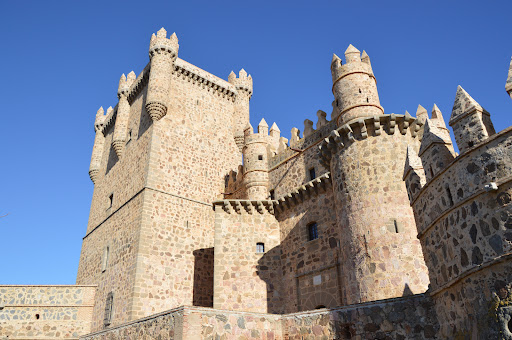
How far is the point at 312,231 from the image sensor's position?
1617 cm

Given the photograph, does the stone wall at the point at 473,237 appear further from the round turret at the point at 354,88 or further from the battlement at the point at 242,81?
the battlement at the point at 242,81

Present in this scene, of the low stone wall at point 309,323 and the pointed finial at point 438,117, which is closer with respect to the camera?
the low stone wall at point 309,323

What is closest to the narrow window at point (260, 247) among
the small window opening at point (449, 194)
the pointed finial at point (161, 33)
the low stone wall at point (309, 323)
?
the low stone wall at point (309, 323)

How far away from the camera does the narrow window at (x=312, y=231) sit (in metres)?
15.9

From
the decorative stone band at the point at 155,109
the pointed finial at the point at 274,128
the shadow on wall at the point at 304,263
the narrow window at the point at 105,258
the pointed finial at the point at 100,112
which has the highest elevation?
the pointed finial at the point at 100,112

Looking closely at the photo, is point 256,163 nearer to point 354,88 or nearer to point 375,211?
point 354,88

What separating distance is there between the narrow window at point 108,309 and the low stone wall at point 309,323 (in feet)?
32.5

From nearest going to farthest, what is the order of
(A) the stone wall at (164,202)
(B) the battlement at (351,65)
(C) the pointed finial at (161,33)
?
(B) the battlement at (351,65) < (A) the stone wall at (164,202) < (C) the pointed finial at (161,33)

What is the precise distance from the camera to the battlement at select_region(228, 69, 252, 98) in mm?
26062

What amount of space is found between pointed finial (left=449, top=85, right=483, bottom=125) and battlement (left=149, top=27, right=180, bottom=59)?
18.5 metres

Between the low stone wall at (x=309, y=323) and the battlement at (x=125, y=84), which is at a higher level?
the battlement at (x=125, y=84)

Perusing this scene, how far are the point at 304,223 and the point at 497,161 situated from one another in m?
11.2

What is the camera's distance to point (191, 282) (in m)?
19.0

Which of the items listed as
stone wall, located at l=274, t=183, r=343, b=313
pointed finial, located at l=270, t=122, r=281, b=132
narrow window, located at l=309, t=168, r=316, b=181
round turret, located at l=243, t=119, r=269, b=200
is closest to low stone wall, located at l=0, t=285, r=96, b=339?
round turret, located at l=243, t=119, r=269, b=200
